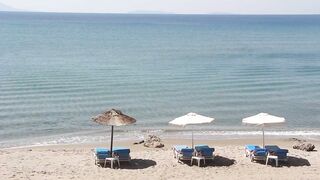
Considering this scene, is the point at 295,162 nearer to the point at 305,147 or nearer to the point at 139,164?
the point at 305,147

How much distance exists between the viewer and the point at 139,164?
1962 cm

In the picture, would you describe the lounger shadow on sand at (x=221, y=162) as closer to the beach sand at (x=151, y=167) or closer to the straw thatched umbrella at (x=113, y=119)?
the beach sand at (x=151, y=167)

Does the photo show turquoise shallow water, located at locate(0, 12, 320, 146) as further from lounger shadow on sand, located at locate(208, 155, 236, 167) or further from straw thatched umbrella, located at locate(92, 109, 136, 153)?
lounger shadow on sand, located at locate(208, 155, 236, 167)

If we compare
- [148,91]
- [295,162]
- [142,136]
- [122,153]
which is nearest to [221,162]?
[295,162]

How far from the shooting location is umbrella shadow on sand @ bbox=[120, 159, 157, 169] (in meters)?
19.2

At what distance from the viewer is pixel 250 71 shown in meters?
49.6

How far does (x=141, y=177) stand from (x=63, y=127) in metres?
11.4

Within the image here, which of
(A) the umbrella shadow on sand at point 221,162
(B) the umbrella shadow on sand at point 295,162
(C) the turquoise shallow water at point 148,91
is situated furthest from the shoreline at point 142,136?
(B) the umbrella shadow on sand at point 295,162

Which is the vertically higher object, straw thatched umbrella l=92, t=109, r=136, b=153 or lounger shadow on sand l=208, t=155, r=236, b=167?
straw thatched umbrella l=92, t=109, r=136, b=153

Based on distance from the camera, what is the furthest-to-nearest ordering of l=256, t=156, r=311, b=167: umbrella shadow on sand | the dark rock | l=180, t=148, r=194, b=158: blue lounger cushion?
1. the dark rock
2. l=256, t=156, r=311, b=167: umbrella shadow on sand
3. l=180, t=148, r=194, b=158: blue lounger cushion

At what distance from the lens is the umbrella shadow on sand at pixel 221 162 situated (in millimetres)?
19606

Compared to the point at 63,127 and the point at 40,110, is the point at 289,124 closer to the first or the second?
the point at 63,127

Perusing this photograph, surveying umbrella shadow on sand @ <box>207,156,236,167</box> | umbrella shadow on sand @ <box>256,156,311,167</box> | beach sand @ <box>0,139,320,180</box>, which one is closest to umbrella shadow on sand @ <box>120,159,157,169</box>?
beach sand @ <box>0,139,320,180</box>

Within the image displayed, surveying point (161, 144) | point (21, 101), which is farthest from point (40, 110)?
point (161, 144)
